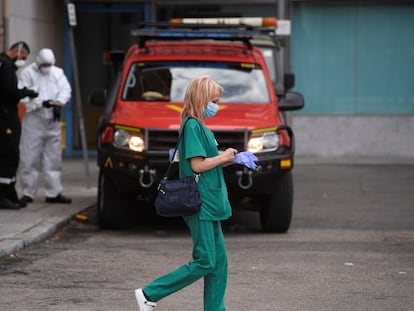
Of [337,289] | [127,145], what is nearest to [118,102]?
[127,145]

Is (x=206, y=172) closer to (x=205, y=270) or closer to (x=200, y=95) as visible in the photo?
(x=200, y=95)

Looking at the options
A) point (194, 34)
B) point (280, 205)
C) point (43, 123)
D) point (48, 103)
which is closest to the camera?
point (280, 205)

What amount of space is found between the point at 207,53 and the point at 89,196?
314 centimetres

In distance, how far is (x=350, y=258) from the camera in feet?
32.8

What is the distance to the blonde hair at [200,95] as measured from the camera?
6.83 meters

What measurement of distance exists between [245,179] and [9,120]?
10.3 feet

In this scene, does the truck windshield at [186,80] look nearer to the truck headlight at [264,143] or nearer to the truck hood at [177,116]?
the truck hood at [177,116]

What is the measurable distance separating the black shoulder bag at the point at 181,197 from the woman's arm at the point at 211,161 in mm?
96

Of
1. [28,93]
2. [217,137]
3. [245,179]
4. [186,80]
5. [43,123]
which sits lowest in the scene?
[245,179]

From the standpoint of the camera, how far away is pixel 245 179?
36.7 ft

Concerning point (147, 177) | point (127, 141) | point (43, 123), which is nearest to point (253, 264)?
point (147, 177)

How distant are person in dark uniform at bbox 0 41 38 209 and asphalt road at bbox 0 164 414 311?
1.02 metres

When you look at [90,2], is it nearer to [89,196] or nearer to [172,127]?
[89,196]

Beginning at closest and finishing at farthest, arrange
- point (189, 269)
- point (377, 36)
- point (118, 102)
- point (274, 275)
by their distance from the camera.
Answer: point (189, 269) < point (274, 275) < point (118, 102) < point (377, 36)
